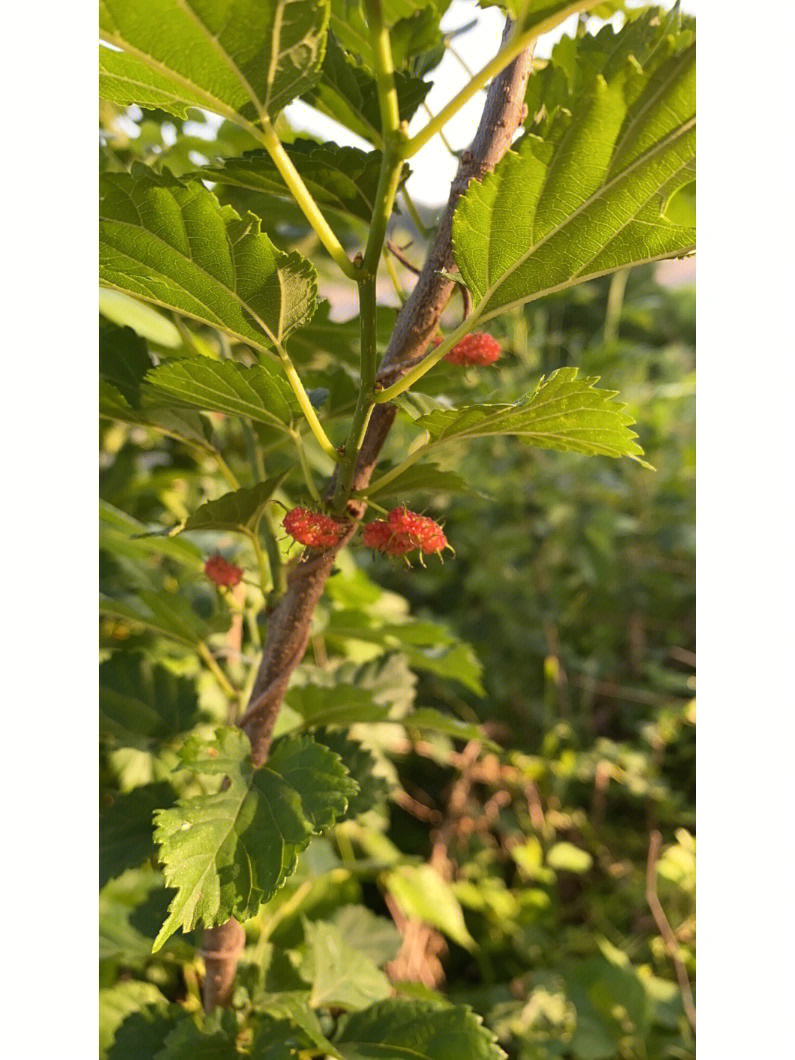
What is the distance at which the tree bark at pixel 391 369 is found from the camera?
29 cm

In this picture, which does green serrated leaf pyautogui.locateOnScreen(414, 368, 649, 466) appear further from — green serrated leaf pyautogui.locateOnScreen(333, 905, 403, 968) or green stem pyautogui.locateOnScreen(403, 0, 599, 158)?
green serrated leaf pyautogui.locateOnScreen(333, 905, 403, 968)

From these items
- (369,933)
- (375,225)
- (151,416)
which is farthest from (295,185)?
(369,933)

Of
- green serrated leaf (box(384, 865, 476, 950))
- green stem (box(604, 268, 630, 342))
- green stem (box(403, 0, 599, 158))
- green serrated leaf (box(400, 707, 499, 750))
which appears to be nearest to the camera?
green stem (box(403, 0, 599, 158))

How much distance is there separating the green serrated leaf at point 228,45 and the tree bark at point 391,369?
0.07 metres

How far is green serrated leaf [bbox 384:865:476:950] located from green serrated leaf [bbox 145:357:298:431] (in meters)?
0.55

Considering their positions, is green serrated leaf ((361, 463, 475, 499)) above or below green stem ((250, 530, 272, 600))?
above

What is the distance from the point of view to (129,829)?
37cm

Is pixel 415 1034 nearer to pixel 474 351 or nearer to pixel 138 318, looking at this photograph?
pixel 474 351

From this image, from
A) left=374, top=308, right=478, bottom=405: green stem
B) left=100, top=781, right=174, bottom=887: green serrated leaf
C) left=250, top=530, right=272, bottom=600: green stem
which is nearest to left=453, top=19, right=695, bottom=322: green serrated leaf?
left=374, top=308, right=478, bottom=405: green stem

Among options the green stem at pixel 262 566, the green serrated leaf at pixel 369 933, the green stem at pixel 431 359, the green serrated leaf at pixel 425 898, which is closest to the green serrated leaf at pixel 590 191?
the green stem at pixel 431 359

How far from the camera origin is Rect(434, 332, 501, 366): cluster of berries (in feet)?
1.05

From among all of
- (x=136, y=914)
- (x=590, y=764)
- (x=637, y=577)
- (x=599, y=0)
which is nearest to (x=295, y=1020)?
(x=136, y=914)

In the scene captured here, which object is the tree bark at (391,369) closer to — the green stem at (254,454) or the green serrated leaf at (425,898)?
the green stem at (254,454)
